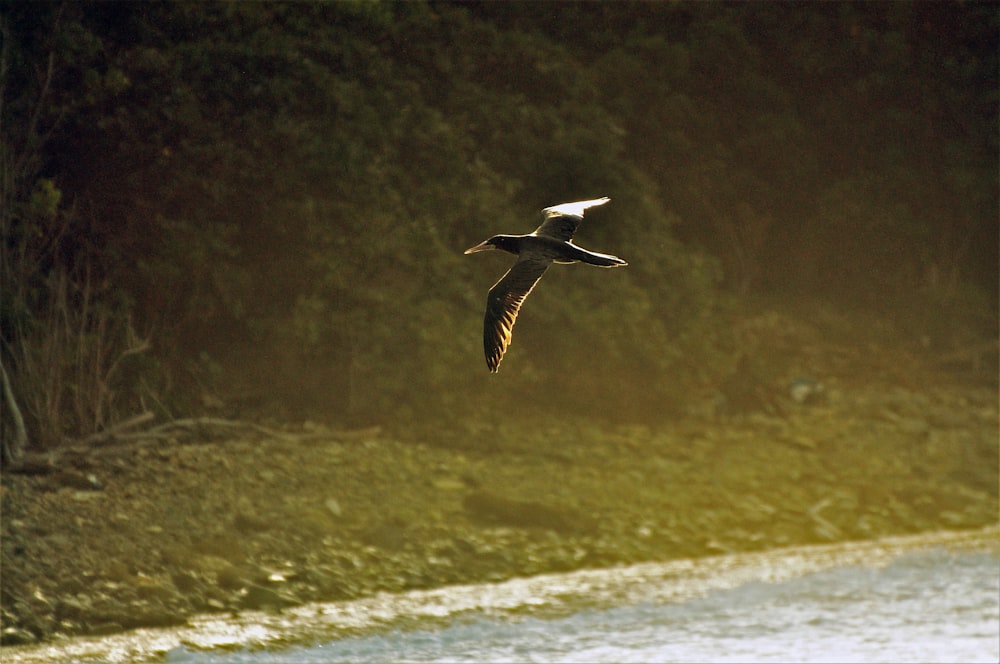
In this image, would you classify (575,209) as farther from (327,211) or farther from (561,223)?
(327,211)

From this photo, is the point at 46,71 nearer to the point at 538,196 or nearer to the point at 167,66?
the point at 167,66

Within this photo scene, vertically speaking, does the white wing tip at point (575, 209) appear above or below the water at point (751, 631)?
above

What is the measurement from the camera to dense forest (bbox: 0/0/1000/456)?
9.32 m

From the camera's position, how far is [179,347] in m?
10.1

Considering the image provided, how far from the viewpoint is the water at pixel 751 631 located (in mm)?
7203

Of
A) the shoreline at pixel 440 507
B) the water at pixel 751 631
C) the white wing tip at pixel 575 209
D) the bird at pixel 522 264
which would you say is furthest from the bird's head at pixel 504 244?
the shoreline at pixel 440 507

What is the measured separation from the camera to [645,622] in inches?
313

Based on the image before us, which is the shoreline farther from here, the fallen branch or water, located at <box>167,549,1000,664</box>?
water, located at <box>167,549,1000,664</box>

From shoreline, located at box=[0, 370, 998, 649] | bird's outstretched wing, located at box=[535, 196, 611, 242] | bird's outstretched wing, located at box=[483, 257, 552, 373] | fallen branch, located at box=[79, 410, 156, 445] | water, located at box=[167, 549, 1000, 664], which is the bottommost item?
water, located at box=[167, 549, 1000, 664]

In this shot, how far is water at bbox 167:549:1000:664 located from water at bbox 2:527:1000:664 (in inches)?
0.4

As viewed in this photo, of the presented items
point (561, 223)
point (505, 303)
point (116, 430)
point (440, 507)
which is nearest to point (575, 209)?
point (561, 223)

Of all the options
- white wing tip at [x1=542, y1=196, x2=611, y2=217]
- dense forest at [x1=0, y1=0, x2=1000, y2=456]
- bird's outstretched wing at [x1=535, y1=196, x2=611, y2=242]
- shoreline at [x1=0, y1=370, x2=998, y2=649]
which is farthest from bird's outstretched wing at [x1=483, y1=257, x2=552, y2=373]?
dense forest at [x1=0, y1=0, x2=1000, y2=456]

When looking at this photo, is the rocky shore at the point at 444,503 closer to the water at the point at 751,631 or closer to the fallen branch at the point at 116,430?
the fallen branch at the point at 116,430

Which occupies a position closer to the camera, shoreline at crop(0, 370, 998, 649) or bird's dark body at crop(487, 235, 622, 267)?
bird's dark body at crop(487, 235, 622, 267)
